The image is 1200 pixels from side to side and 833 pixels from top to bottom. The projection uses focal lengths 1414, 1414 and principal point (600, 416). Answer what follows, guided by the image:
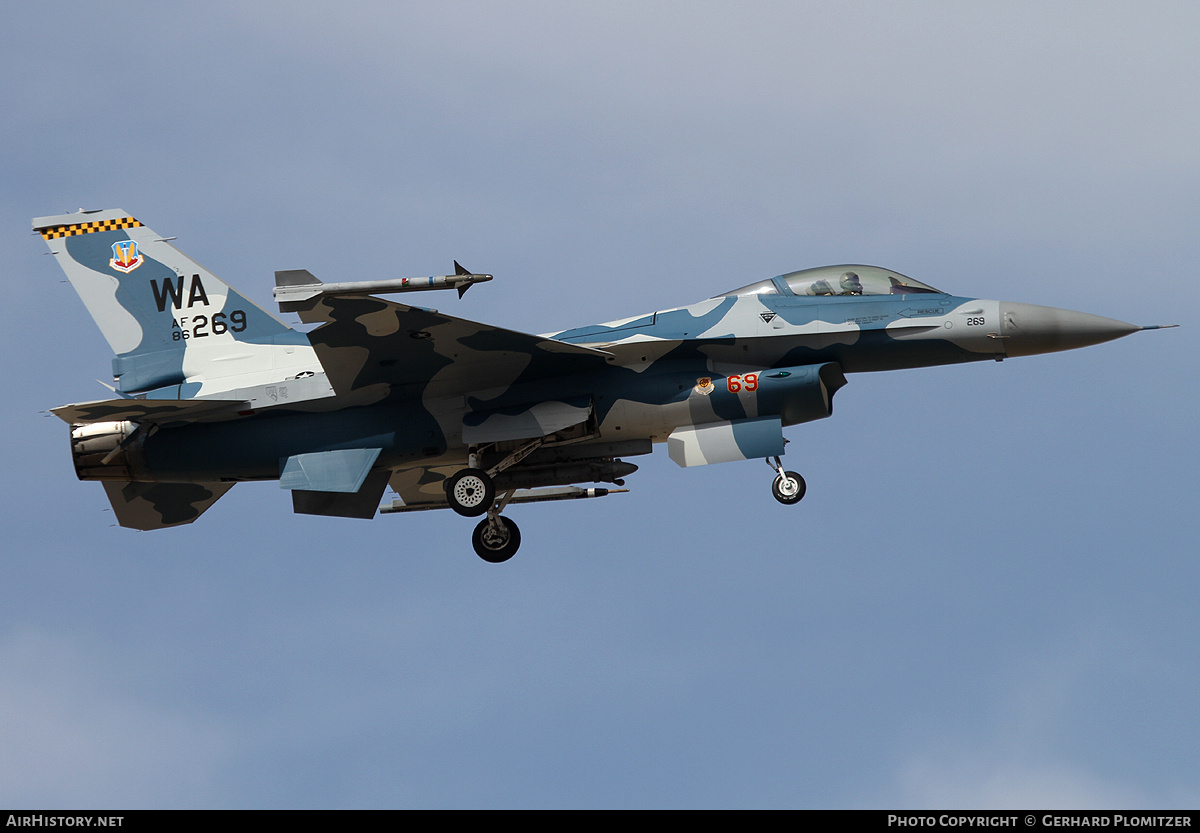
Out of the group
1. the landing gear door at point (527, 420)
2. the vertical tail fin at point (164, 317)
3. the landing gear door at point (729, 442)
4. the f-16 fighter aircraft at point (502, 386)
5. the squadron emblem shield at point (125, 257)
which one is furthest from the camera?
the squadron emblem shield at point (125, 257)

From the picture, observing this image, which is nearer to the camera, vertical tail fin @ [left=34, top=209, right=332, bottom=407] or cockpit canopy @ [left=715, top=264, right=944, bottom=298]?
cockpit canopy @ [left=715, top=264, right=944, bottom=298]

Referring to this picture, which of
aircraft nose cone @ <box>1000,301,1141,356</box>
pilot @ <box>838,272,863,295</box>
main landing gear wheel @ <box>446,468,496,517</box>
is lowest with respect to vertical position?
main landing gear wheel @ <box>446,468,496,517</box>

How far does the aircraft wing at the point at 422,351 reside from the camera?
18.4 meters

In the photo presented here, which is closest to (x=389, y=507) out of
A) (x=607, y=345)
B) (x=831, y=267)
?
(x=607, y=345)

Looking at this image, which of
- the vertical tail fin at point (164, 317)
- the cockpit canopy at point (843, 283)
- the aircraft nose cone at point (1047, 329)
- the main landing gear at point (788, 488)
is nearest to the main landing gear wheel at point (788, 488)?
the main landing gear at point (788, 488)

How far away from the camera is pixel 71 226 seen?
21719 millimetres

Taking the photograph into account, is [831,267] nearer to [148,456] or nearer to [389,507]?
[389,507]

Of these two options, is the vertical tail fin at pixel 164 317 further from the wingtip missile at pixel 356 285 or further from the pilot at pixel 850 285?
the pilot at pixel 850 285

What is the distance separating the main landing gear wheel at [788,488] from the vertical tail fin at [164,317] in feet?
22.0

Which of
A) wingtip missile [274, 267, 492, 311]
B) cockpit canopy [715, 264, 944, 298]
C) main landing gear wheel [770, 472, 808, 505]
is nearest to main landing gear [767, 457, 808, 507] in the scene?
main landing gear wheel [770, 472, 808, 505]

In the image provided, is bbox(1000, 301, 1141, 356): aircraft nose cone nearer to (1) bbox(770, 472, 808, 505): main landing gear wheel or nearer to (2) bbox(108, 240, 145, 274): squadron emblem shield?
(1) bbox(770, 472, 808, 505): main landing gear wheel

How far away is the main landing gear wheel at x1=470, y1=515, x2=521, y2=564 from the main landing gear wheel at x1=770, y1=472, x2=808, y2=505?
4.36 m

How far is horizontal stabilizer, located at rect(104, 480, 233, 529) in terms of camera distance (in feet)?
69.7
